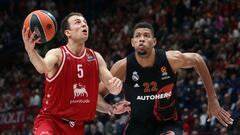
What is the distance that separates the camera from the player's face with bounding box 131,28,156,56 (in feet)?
23.8

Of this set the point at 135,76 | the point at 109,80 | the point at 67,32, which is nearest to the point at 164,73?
the point at 135,76

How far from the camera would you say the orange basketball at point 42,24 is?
22.2ft

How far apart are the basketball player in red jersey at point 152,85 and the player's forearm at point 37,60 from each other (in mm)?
1285

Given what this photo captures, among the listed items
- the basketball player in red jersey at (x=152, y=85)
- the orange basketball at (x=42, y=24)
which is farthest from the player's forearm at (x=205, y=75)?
the orange basketball at (x=42, y=24)

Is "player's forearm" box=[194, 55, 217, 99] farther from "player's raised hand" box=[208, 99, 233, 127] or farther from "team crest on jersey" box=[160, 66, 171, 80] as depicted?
"team crest on jersey" box=[160, 66, 171, 80]

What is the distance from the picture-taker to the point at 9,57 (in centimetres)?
2298

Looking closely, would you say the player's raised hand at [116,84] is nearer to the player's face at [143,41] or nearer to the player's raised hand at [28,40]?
the player's face at [143,41]

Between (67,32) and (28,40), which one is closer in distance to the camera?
(28,40)

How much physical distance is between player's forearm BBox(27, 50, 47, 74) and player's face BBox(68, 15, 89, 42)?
0.78 metres

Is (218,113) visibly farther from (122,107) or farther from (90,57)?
(90,57)

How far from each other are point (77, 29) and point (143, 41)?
0.86 m

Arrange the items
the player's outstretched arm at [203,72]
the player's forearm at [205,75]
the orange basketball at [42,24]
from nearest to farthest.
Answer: the orange basketball at [42,24] < the player's outstretched arm at [203,72] < the player's forearm at [205,75]

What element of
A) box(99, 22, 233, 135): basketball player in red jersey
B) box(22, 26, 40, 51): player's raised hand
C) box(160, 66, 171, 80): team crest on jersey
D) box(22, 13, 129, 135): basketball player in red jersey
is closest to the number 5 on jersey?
box(22, 13, 129, 135): basketball player in red jersey

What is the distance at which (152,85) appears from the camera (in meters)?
7.30
